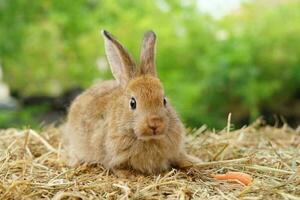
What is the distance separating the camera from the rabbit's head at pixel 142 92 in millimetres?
3223

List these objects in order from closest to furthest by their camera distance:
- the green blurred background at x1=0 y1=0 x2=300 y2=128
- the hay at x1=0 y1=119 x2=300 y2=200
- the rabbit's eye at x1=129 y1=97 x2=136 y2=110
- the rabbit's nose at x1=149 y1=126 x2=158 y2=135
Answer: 1. the hay at x1=0 y1=119 x2=300 y2=200
2. the rabbit's nose at x1=149 y1=126 x2=158 y2=135
3. the rabbit's eye at x1=129 y1=97 x2=136 y2=110
4. the green blurred background at x1=0 y1=0 x2=300 y2=128

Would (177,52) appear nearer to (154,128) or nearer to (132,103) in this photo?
(132,103)

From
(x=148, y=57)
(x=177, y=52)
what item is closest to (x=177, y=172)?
(x=148, y=57)

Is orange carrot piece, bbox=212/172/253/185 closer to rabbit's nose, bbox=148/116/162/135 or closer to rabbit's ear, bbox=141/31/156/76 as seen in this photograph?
rabbit's nose, bbox=148/116/162/135

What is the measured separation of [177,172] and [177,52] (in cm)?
444

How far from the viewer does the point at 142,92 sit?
10.8 feet

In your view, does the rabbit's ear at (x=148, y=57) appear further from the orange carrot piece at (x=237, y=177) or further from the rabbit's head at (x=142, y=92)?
the orange carrot piece at (x=237, y=177)

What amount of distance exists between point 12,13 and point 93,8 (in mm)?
1622

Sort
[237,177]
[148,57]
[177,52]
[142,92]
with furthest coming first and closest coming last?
[177,52] < [148,57] < [142,92] < [237,177]

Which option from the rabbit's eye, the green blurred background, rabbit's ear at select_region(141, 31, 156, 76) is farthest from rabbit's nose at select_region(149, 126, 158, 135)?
the green blurred background

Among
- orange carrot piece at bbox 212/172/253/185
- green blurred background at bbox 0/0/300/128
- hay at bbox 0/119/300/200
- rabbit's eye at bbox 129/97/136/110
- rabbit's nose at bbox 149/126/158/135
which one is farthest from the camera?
green blurred background at bbox 0/0/300/128

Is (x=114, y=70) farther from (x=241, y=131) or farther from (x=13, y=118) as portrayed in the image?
(x=13, y=118)

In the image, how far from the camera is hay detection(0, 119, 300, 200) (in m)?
2.85

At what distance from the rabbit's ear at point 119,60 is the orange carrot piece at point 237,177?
73cm
